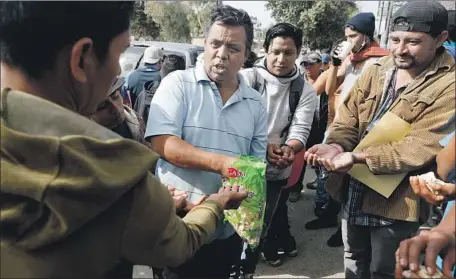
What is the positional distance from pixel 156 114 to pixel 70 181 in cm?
91

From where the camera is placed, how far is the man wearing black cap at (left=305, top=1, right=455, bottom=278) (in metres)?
1.66

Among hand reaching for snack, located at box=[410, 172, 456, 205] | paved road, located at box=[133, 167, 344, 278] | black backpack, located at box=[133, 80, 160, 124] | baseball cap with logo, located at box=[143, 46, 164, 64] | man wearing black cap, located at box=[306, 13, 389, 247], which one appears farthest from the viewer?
baseball cap with logo, located at box=[143, 46, 164, 64]

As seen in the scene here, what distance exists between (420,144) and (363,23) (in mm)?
1723

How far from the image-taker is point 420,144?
166cm

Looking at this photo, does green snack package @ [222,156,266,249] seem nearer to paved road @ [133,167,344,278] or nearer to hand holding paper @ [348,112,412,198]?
hand holding paper @ [348,112,412,198]

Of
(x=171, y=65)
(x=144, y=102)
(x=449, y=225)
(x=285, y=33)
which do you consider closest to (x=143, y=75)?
(x=171, y=65)

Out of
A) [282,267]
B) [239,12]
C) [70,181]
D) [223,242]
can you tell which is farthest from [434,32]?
[282,267]

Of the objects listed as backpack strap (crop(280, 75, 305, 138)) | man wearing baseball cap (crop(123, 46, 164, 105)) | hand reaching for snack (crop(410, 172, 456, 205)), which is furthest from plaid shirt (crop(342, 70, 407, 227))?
man wearing baseball cap (crop(123, 46, 164, 105))

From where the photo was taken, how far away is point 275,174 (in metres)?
2.47

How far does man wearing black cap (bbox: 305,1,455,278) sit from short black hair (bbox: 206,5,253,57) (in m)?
0.58

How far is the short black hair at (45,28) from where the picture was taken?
0.77 meters

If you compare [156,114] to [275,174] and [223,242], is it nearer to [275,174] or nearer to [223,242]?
[223,242]

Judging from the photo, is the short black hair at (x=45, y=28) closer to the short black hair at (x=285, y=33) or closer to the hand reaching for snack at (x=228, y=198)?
the hand reaching for snack at (x=228, y=198)

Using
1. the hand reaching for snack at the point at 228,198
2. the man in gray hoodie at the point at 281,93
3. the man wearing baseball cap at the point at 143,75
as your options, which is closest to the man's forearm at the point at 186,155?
the hand reaching for snack at the point at 228,198
